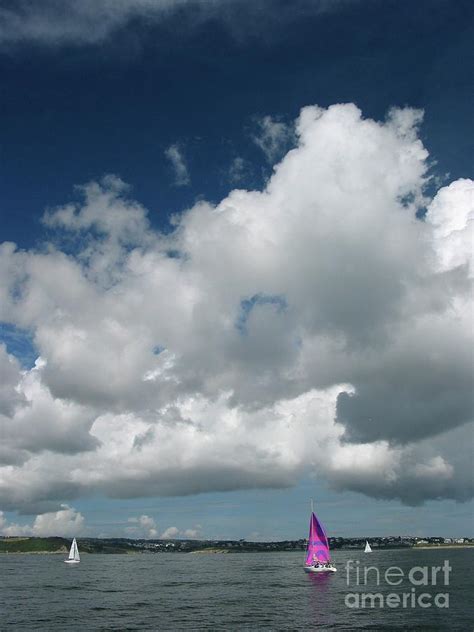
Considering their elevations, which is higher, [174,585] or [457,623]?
[457,623]

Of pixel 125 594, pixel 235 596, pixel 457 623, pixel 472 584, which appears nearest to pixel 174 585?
pixel 125 594

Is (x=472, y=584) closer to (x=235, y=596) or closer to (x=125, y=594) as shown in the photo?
(x=235, y=596)

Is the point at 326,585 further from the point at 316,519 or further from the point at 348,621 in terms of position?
the point at 348,621

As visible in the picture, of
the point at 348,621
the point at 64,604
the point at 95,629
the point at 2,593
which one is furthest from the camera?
the point at 2,593

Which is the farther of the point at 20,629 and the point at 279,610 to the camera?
the point at 279,610

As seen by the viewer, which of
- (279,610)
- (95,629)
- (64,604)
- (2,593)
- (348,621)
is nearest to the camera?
(95,629)

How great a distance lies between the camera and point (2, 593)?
172 m

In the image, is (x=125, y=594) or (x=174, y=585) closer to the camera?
(x=125, y=594)

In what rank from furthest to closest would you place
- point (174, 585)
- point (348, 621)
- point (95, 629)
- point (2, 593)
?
1. point (174, 585)
2. point (2, 593)
3. point (348, 621)
4. point (95, 629)

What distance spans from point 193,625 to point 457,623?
47730mm

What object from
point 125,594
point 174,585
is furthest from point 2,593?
point 174,585

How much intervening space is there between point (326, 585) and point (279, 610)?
61562mm

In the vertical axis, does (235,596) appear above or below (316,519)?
below

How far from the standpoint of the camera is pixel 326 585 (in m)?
181
